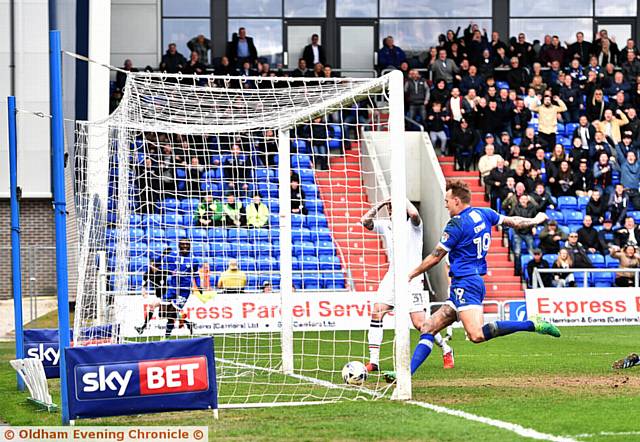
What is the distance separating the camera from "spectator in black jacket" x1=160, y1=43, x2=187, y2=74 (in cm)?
3017

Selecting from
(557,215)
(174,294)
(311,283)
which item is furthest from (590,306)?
(174,294)

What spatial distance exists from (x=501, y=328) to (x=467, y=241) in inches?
37.3

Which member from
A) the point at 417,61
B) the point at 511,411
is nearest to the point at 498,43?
the point at 417,61

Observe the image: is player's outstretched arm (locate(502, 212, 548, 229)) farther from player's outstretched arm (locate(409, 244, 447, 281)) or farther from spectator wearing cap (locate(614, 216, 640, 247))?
spectator wearing cap (locate(614, 216, 640, 247))

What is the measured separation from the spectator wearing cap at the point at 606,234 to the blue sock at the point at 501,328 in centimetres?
1616

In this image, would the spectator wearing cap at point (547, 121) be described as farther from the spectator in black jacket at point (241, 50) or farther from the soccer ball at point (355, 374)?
the soccer ball at point (355, 374)

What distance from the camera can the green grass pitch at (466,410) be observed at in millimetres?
8359

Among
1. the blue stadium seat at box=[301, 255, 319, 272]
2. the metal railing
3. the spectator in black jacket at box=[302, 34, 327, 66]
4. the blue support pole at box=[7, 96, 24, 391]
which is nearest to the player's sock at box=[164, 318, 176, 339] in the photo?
the blue stadium seat at box=[301, 255, 319, 272]

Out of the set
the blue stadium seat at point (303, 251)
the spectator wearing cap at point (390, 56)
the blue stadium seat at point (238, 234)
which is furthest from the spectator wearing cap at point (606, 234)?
the blue stadium seat at point (238, 234)

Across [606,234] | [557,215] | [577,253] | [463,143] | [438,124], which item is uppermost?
[438,124]

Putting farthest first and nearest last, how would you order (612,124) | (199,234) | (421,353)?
1. (612,124)
2. (199,234)
3. (421,353)

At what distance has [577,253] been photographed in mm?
25844

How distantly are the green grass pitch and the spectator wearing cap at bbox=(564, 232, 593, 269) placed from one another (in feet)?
37.5

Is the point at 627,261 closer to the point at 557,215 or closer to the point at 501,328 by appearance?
the point at 557,215
